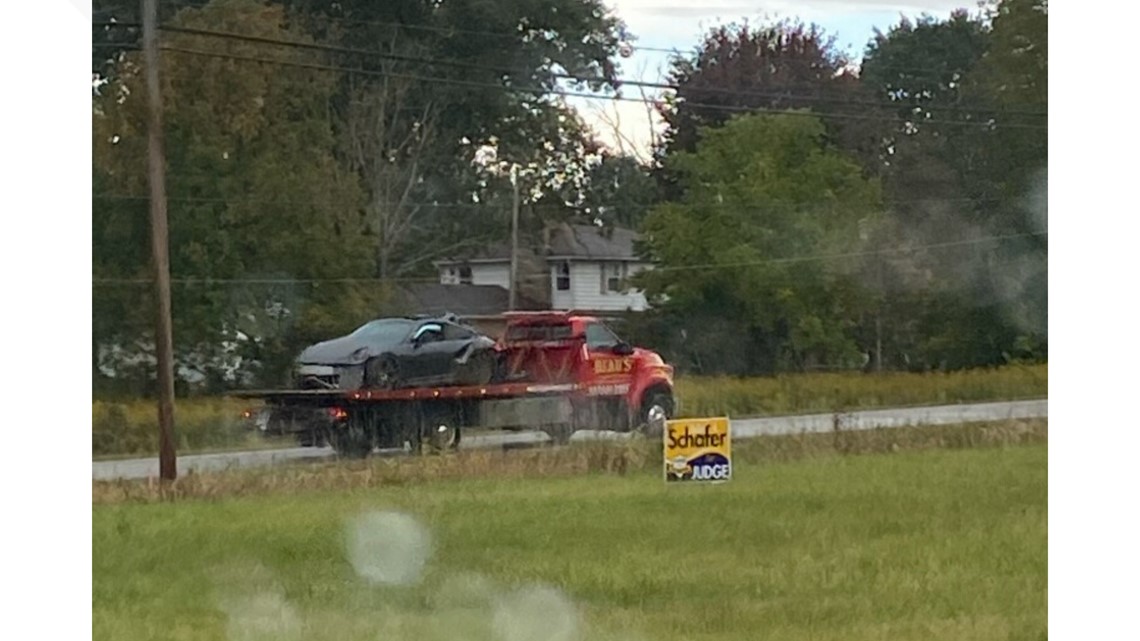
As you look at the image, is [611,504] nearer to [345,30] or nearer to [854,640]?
[854,640]

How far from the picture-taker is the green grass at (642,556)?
2.51 meters

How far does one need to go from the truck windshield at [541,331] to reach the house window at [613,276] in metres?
0.10

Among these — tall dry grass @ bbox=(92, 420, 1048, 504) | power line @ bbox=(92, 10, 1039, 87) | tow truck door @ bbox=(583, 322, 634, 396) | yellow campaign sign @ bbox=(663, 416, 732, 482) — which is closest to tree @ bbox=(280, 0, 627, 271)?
power line @ bbox=(92, 10, 1039, 87)

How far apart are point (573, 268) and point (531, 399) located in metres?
0.23

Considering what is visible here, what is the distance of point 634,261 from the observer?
2.64 metres

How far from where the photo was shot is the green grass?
251 cm

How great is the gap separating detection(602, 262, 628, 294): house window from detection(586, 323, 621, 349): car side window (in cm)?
6

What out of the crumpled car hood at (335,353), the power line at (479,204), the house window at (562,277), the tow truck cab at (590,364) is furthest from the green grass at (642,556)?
the power line at (479,204)
